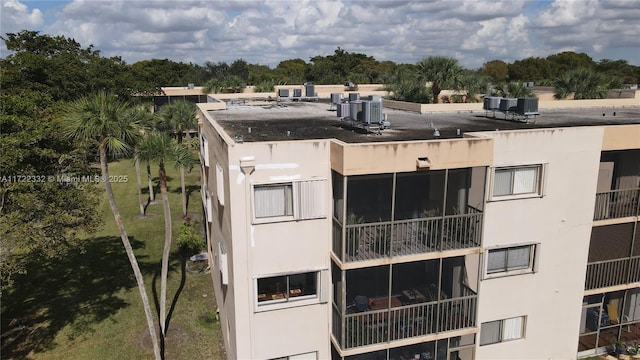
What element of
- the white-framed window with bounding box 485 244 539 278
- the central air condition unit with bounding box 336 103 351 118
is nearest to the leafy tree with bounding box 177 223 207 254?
the central air condition unit with bounding box 336 103 351 118

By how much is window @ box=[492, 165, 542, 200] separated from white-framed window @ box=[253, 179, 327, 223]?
5.96m

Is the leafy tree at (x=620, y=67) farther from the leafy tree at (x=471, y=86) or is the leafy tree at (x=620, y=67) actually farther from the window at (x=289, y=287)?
the window at (x=289, y=287)

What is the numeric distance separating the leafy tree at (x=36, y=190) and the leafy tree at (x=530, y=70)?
11148cm

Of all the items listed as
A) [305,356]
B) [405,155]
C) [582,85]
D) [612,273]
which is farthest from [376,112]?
[582,85]

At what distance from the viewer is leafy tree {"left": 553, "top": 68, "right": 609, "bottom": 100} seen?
33844 millimetres

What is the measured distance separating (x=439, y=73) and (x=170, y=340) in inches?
993

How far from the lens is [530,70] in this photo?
379 ft

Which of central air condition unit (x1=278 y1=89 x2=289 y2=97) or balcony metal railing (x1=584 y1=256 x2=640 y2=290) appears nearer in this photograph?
balcony metal railing (x1=584 y1=256 x2=640 y2=290)

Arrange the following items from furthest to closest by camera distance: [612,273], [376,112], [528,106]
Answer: [528,106]
[612,273]
[376,112]

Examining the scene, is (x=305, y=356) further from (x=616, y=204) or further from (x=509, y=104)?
(x=509, y=104)

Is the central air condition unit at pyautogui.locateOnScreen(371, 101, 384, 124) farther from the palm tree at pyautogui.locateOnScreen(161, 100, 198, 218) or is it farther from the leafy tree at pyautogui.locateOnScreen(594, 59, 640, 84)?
the leafy tree at pyautogui.locateOnScreen(594, 59, 640, 84)

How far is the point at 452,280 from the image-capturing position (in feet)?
54.9

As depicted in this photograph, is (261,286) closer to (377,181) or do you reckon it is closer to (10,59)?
(377,181)

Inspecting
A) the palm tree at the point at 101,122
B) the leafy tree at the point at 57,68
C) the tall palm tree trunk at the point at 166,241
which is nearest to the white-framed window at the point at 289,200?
the palm tree at the point at 101,122
